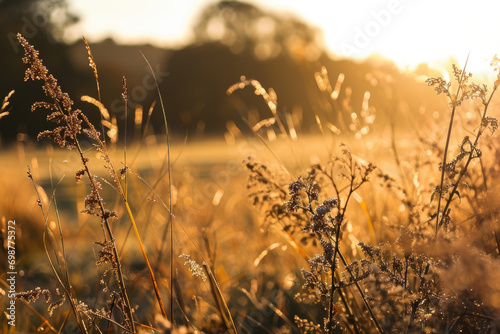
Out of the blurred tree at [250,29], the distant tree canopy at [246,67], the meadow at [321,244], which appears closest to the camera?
the meadow at [321,244]

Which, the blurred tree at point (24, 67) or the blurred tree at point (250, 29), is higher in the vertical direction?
the blurred tree at point (250, 29)

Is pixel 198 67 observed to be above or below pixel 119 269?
below

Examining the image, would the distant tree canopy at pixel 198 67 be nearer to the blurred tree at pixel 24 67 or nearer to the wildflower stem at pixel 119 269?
the blurred tree at pixel 24 67

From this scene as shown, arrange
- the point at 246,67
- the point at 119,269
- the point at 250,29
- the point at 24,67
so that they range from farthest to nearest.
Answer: the point at 250,29, the point at 246,67, the point at 24,67, the point at 119,269

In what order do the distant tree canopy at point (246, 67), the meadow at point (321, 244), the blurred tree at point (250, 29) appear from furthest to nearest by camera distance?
the blurred tree at point (250, 29) → the distant tree canopy at point (246, 67) → the meadow at point (321, 244)

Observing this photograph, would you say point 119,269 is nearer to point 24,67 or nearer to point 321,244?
point 321,244

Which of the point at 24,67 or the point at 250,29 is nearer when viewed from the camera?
the point at 24,67

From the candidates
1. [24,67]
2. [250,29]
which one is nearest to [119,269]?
[24,67]

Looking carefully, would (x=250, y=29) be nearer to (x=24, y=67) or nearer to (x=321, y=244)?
(x=24, y=67)

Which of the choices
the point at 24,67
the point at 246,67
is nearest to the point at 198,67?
the point at 246,67

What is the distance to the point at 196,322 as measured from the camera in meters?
2.12

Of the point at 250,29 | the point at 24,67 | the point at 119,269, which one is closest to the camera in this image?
A: the point at 119,269

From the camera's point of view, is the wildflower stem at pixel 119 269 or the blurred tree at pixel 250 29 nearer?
the wildflower stem at pixel 119 269

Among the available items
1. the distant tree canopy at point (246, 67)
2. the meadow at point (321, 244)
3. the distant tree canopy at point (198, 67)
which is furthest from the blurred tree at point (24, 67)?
the meadow at point (321, 244)
